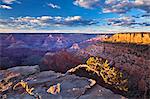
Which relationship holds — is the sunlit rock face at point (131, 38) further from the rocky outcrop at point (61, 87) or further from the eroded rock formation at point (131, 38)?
the rocky outcrop at point (61, 87)

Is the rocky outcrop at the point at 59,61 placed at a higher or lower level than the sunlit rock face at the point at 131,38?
lower

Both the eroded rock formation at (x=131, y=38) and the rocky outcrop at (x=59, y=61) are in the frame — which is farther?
the rocky outcrop at (x=59, y=61)

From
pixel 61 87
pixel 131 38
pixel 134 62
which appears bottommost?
pixel 61 87

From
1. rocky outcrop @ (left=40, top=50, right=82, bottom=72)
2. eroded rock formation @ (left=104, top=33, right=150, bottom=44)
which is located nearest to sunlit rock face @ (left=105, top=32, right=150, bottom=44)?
eroded rock formation @ (left=104, top=33, right=150, bottom=44)

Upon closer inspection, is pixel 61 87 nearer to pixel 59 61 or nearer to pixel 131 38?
pixel 59 61

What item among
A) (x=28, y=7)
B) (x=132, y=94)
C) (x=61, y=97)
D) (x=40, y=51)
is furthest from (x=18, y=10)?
(x=132, y=94)

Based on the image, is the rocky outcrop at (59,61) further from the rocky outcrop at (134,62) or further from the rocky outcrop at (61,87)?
the rocky outcrop at (134,62)

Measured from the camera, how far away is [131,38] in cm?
432

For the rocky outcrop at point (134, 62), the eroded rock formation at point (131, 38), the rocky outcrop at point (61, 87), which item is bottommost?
the rocky outcrop at point (61, 87)

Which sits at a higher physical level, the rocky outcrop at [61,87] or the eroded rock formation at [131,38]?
the eroded rock formation at [131,38]

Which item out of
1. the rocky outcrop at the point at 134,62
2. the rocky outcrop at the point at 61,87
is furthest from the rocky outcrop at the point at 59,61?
the rocky outcrop at the point at 134,62

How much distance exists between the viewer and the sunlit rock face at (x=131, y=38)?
4.26 meters

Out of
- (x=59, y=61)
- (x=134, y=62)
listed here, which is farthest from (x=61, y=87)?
(x=134, y=62)

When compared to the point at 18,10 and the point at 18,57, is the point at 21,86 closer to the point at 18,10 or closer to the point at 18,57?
the point at 18,57
